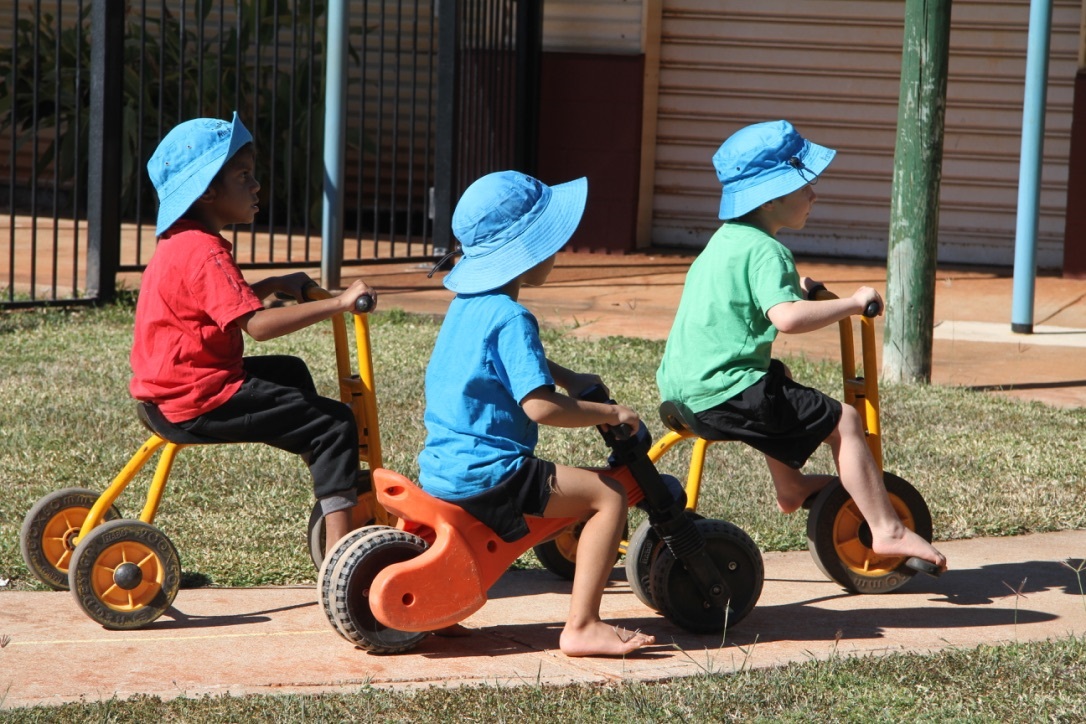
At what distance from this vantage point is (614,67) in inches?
488

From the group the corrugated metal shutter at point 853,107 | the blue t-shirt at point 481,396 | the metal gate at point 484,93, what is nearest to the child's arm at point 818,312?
the blue t-shirt at point 481,396

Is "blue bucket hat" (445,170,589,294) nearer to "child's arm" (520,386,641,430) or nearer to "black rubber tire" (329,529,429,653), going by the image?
"child's arm" (520,386,641,430)

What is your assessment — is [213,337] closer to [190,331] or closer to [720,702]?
[190,331]

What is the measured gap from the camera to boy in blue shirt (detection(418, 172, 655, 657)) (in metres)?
3.70

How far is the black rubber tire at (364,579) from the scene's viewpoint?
3.69m

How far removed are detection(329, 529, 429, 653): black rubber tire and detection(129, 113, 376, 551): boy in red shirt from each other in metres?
0.42

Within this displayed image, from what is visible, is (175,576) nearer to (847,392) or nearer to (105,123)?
(847,392)

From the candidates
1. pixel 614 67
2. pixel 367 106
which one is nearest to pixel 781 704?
pixel 614 67

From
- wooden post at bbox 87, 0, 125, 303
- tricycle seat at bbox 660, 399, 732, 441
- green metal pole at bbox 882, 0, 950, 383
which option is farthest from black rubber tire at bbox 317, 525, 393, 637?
wooden post at bbox 87, 0, 125, 303

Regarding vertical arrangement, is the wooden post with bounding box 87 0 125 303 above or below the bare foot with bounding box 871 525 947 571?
above

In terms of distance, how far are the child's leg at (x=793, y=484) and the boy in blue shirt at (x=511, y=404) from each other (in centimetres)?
82

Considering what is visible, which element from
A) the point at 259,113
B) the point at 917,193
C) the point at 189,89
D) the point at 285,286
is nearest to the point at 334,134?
the point at 259,113

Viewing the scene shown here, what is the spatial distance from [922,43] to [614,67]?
533cm

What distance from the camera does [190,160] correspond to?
163 inches
